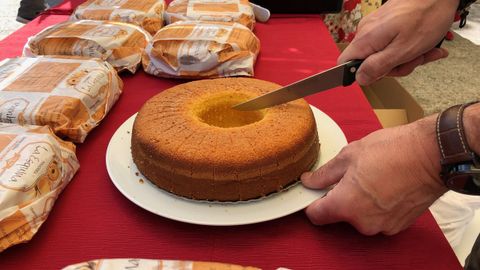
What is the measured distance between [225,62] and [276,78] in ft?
0.51

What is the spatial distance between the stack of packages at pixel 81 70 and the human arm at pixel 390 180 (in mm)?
465

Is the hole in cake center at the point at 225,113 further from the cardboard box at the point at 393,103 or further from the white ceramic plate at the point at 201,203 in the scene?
the cardboard box at the point at 393,103

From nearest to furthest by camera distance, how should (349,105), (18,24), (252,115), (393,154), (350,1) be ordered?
1. (393,154)
2. (252,115)
3. (349,105)
4. (350,1)
5. (18,24)

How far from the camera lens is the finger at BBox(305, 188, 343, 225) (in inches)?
24.8

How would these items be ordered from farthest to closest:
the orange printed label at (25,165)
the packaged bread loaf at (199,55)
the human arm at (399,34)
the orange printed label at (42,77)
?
the packaged bread loaf at (199,55) < the orange printed label at (42,77) < the human arm at (399,34) < the orange printed label at (25,165)

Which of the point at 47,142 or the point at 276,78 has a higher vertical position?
the point at 47,142

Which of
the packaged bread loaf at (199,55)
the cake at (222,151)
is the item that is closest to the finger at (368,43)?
the cake at (222,151)

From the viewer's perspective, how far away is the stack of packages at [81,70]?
678 mm

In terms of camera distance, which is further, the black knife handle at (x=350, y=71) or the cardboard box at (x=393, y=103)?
the cardboard box at (x=393, y=103)

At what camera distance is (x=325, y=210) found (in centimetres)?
64

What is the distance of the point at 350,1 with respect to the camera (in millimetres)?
1860

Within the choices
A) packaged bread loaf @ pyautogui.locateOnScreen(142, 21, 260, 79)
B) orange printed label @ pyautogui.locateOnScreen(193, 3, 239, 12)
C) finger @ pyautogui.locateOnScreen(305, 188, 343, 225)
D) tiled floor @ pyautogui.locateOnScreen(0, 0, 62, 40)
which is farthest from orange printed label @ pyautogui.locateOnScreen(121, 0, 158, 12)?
tiled floor @ pyautogui.locateOnScreen(0, 0, 62, 40)

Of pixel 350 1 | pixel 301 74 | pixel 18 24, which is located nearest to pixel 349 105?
pixel 301 74

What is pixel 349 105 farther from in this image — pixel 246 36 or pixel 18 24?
pixel 18 24
